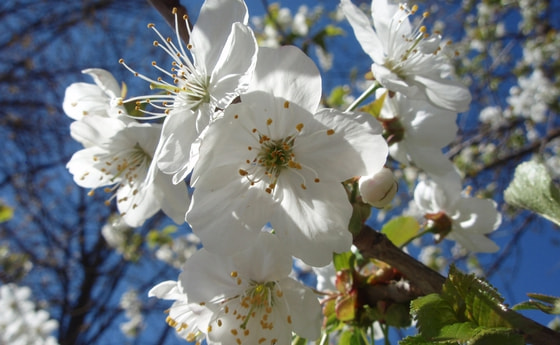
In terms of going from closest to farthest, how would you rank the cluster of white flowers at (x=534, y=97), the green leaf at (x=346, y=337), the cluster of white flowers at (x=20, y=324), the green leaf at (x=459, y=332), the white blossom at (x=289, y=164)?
1. the green leaf at (x=459, y=332)
2. the white blossom at (x=289, y=164)
3. the green leaf at (x=346, y=337)
4. the cluster of white flowers at (x=20, y=324)
5. the cluster of white flowers at (x=534, y=97)

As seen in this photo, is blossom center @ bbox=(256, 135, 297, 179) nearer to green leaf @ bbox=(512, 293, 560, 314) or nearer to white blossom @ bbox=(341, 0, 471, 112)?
white blossom @ bbox=(341, 0, 471, 112)

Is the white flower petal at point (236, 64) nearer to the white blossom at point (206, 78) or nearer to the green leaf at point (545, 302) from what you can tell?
the white blossom at point (206, 78)

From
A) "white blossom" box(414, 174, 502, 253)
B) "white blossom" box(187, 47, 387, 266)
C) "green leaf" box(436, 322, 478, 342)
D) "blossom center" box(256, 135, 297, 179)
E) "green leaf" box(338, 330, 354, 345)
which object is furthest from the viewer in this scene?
"white blossom" box(414, 174, 502, 253)

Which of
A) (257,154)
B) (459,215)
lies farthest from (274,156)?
(459,215)

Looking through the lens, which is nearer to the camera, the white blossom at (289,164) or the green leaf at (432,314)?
the green leaf at (432,314)

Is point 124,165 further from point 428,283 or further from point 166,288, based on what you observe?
point 428,283

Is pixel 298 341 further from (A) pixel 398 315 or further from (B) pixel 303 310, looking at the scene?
(A) pixel 398 315

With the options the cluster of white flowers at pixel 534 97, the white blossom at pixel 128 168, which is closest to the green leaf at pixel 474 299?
the white blossom at pixel 128 168

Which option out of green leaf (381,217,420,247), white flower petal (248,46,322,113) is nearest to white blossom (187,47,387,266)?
white flower petal (248,46,322,113)
